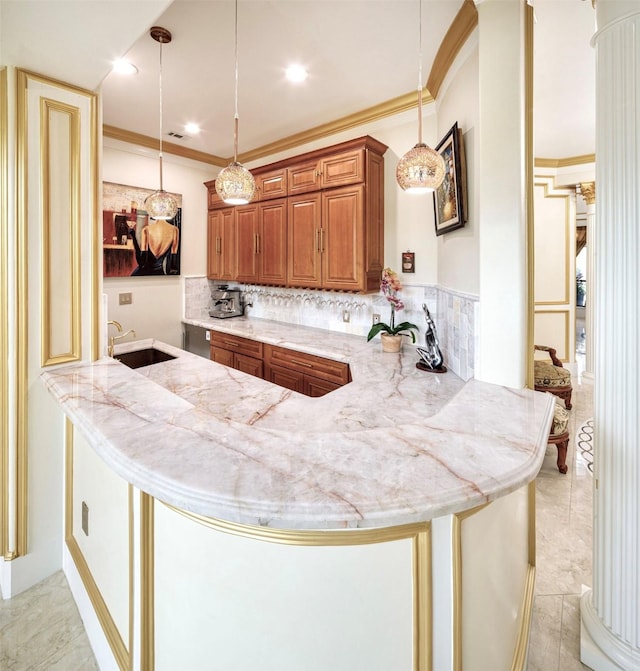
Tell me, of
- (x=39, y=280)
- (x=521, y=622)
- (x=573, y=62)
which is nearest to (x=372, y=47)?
(x=573, y=62)

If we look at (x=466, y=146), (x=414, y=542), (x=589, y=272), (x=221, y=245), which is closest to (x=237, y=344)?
(x=221, y=245)

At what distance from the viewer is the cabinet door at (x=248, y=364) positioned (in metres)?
3.59

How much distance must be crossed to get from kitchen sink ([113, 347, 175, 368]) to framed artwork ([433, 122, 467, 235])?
222 centimetres

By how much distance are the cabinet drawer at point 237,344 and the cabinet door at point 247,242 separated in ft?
2.17

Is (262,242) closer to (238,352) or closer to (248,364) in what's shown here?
(238,352)

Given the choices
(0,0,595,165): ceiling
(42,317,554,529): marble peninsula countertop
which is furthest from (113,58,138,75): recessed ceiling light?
(42,317,554,529): marble peninsula countertop

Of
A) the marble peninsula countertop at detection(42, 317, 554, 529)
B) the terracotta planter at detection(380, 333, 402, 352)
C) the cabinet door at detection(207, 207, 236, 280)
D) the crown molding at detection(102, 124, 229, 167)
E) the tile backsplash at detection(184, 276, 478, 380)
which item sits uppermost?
the crown molding at detection(102, 124, 229, 167)

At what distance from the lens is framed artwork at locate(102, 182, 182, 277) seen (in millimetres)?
3848

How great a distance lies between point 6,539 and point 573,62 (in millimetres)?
4298

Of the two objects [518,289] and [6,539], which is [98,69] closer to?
[518,289]

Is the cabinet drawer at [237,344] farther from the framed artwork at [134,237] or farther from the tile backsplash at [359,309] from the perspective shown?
the framed artwork at [134,237]

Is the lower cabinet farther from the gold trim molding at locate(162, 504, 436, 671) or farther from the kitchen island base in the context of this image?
the gold trim molding at locate(162, 504, 436, 671)

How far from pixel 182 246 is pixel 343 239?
221 centimetres

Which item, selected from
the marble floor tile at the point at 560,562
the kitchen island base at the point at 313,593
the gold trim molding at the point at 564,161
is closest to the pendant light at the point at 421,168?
the kitchen island base at the point at 313,593
